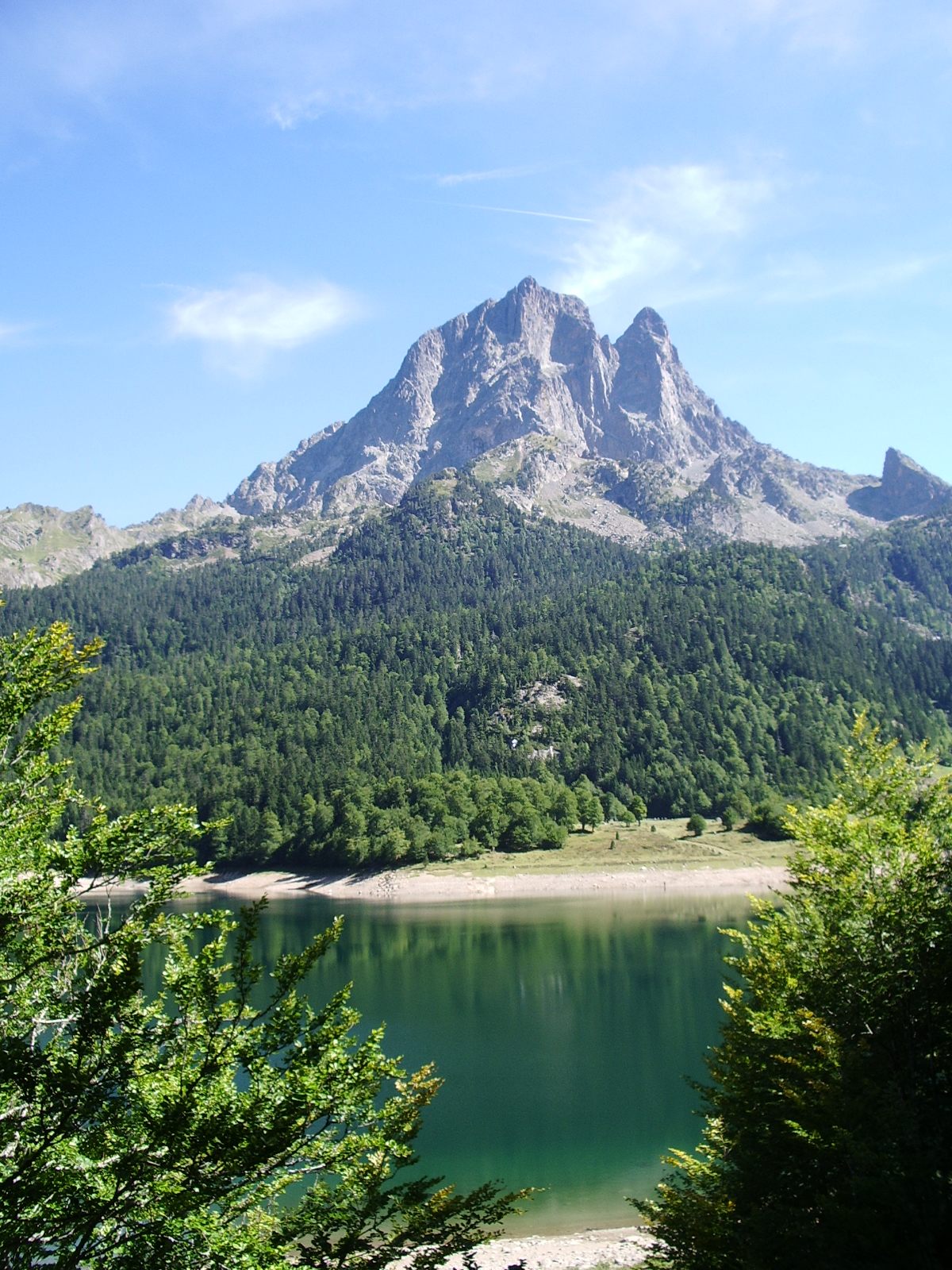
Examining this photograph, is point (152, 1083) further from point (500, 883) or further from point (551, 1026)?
point (500, 883)

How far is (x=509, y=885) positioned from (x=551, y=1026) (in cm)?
5351

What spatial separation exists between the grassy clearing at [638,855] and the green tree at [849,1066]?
88.1 m

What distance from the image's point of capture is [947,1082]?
500 inches

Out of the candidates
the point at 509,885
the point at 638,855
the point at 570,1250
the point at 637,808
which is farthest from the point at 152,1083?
the point at 637,808

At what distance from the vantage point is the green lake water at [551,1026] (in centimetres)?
3166

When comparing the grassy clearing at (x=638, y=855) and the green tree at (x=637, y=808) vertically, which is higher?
the green tree at (x=637, y=808)

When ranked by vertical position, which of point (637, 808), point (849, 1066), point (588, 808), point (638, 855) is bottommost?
point (638, 855)

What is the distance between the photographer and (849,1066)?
42.2ft

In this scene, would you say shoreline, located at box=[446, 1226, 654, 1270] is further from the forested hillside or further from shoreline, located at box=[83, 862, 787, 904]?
the forested hillside

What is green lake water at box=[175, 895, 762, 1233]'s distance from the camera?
104 feet

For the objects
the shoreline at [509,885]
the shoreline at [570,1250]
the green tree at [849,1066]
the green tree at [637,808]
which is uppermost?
the green tree at [849,1066]

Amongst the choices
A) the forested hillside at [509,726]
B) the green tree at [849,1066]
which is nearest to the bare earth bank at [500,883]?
the forested hillside at [509,726]

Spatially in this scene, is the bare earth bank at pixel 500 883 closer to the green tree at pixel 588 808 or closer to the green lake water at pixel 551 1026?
the green lake water at pixel 551 1026

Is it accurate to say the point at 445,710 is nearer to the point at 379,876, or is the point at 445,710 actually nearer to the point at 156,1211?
the point at 379,876
